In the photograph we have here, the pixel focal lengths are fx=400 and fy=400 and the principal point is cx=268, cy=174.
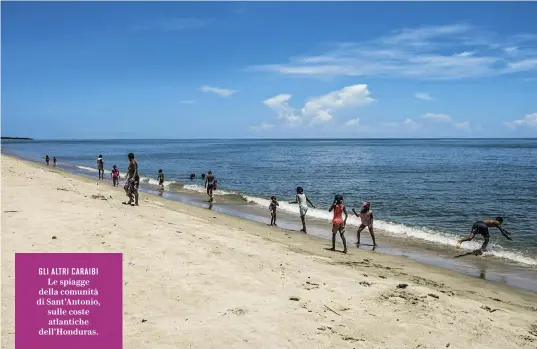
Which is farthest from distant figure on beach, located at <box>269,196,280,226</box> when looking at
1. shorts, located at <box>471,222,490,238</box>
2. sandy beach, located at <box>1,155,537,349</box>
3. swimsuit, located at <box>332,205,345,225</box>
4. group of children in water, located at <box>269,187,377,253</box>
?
shorts, located at <box>471,222,490,238</box>

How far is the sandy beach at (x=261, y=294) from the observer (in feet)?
21.6

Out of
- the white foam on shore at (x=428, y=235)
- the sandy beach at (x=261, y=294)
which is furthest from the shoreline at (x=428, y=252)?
the sandy beach at (x=261, y=294)

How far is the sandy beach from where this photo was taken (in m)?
6.59

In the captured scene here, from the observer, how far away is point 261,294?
8016 mm

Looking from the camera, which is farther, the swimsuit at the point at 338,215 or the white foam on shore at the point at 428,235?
the white foam on shore at the point at 428,235

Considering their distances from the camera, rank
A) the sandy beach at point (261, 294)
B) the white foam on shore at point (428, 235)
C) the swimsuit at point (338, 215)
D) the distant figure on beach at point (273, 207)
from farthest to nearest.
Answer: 1. the distant figure on beach at point (273, 207)
2. the white foam on shore at point (428, 235)
3. the swimsuit at point (338, 215)
4. the sandy beach at point (261, 294)

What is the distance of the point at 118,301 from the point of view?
282 inches

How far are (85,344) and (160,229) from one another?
5674 mm

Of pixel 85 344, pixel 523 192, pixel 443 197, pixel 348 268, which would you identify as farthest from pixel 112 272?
pixel 523 192

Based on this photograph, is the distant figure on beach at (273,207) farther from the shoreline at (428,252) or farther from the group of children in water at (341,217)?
the shoreline at (428,252)

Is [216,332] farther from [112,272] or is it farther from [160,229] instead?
[160,229]

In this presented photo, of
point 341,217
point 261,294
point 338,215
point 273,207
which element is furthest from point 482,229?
point 261,294

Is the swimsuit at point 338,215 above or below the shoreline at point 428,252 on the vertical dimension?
above

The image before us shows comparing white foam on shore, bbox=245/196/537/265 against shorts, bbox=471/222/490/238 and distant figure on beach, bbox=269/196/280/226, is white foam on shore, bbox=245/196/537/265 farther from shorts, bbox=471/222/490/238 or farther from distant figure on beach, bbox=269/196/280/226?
distant figure on beach, bbox=269/196/280/226
